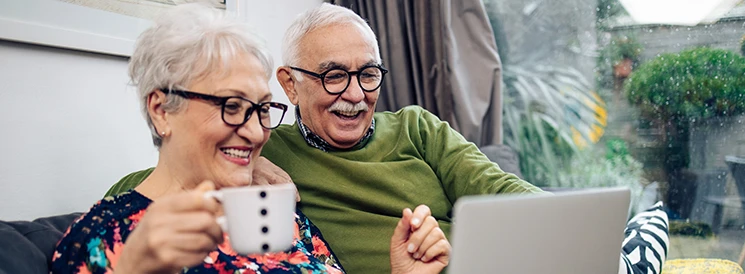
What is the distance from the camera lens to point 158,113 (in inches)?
48.2

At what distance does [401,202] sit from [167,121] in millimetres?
760

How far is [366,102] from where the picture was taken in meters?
1.82

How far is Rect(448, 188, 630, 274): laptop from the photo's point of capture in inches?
35.4

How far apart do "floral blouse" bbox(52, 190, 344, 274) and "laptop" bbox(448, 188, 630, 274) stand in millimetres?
426

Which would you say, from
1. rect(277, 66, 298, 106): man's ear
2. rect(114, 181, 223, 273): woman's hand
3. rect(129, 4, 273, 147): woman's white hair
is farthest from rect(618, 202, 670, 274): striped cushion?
rect(114, 181, 223, 273): woman's hand

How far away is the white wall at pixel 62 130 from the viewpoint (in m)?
1.52

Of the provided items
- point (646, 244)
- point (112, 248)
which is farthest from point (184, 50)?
point (646, 244)

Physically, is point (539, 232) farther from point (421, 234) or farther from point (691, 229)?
point (691, 229)

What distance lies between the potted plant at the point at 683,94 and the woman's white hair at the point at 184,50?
6.50ft

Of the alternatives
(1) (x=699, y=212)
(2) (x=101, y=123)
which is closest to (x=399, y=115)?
(2) (x=101, y=123)

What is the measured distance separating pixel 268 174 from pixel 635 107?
1805mm

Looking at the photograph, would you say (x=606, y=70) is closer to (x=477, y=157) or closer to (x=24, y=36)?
(x=477, y=157)

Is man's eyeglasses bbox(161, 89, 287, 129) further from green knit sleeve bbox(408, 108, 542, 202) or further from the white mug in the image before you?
green knit sleeve bbox(408, 108, 542, 202)

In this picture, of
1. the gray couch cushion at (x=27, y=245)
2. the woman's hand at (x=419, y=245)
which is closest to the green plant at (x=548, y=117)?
the woman's hand at (x=419, y=245)
